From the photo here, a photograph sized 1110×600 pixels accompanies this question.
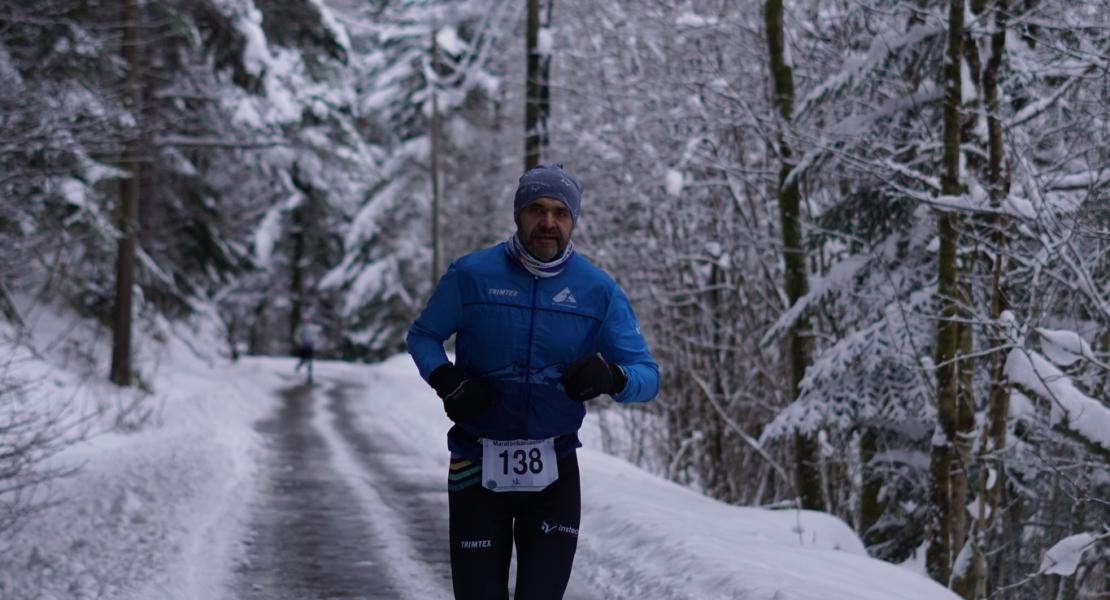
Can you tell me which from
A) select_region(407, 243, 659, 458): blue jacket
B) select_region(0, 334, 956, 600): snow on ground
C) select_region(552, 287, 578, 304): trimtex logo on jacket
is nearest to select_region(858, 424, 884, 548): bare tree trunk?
select_region(0, 334, 956, 600): snow on ground

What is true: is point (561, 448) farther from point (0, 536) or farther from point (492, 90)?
point (492, 90)

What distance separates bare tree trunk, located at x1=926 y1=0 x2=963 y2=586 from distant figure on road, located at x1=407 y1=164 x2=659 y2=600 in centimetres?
458

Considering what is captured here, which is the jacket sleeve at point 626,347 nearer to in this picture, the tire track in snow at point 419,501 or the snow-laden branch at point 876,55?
the tire track in snow at point 419,501

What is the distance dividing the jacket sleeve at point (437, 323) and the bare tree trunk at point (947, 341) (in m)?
4.82

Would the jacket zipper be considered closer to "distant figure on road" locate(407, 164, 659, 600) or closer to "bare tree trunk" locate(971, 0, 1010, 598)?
"distant figure on road" locate(407, 164, 659, 600)

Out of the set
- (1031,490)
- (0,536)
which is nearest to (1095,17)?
(1031,490)

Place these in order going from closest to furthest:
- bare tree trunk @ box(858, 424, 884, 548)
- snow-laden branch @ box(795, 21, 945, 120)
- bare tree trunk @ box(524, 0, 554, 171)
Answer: snow-laden branch @ box(795, 21, 945, 120) → bare tree trunk @ box(858, 424, 884, 548) → bare tree trunk @ box(524, 0, 554, 171)

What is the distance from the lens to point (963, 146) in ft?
26.8

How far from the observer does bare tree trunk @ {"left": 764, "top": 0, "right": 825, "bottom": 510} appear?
10.2m

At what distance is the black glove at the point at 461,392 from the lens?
3.69 m

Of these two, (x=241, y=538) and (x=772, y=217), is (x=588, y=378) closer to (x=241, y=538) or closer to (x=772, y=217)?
(x=241, y=538)

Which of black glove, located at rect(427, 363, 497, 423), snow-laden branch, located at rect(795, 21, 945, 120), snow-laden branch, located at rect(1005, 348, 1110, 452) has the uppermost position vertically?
snow-laden branch, located at rect(795, 21, 945, 120)

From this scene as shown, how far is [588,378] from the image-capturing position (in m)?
3.62

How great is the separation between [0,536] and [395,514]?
128 inches
